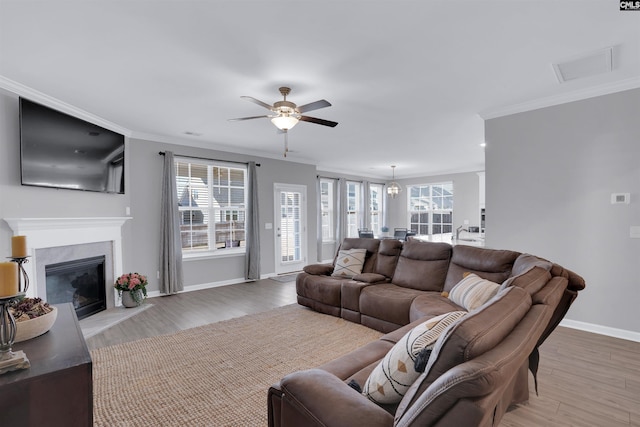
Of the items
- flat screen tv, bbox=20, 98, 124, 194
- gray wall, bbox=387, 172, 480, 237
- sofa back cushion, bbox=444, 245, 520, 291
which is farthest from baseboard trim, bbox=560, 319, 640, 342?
flat screen tv, bbox=20, 98, 124, 194

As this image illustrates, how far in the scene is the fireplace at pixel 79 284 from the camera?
3748 millimetres

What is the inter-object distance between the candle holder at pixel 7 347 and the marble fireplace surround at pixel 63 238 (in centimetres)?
239

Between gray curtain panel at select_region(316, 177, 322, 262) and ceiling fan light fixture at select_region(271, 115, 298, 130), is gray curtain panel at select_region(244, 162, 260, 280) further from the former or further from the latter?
ceiling fan light fixture at select_region(271, 115, 298, 130)

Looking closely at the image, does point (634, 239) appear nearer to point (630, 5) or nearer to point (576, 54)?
point (576, 54)

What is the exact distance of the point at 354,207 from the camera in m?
9.59

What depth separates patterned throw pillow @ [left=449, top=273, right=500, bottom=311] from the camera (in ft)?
8.28

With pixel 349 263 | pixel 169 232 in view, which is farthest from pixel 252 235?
pixel 349 263

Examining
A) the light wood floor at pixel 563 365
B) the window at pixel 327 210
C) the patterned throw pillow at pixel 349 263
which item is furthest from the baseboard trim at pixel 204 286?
the window at pixel 327 210

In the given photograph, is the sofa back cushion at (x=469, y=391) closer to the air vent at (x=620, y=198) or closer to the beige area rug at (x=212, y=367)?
the beige area rug at (x=212, y=367)

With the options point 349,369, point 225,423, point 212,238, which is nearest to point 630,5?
point 349,369

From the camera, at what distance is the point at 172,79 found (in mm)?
3004

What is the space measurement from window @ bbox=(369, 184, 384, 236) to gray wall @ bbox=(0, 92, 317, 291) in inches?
119

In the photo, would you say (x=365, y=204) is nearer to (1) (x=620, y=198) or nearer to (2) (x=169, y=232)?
(2) (x=169, y=232)

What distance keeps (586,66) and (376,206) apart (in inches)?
303
